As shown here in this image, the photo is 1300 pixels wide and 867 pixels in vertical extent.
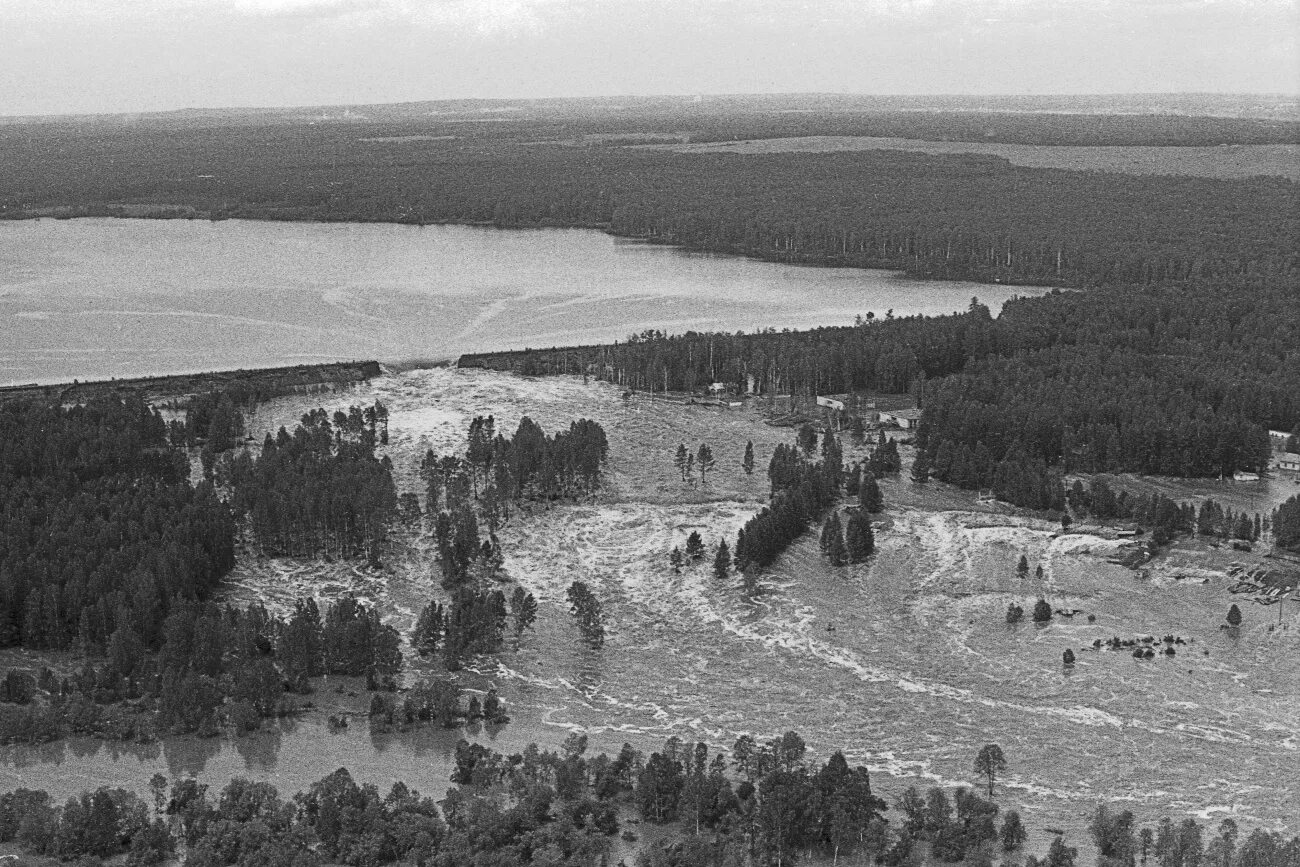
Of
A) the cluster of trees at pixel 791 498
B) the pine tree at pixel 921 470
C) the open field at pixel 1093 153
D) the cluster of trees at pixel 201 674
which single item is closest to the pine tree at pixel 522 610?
the cluster of trees at pixel 201 674

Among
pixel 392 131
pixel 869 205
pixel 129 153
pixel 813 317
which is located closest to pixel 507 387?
pixel 813 317

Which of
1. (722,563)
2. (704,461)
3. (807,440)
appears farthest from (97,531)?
(807,440)

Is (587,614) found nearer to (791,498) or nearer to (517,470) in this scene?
(791,498)

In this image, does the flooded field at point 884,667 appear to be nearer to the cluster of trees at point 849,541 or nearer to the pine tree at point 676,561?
the pine tree at point 676,561

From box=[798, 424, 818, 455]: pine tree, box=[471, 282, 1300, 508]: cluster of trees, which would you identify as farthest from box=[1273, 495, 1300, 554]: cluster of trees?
box=[798, 424, 818, 455]: pine tree

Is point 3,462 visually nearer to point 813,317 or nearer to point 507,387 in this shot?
point 507,387
